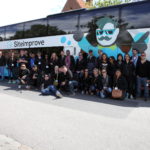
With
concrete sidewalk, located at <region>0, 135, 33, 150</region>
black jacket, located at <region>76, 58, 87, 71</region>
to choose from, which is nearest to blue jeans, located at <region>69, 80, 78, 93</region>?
black jacket, located at <region>76, 58, 87, 71</region>

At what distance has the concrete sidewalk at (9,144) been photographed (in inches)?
141

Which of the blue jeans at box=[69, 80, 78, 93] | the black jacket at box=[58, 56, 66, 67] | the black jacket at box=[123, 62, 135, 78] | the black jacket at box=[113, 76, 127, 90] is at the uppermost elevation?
the black jacket at box=[58, 56, 66, 67]

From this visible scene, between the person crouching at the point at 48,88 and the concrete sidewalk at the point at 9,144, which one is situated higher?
the person crouching at the point at 48,88

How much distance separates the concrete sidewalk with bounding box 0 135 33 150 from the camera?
3584 mm

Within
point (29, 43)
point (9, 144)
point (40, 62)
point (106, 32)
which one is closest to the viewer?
point (9, 144)

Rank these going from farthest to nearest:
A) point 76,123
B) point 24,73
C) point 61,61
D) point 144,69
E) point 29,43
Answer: point 29,43
point 24,73
point 61,61
point 144,69
point 76,123

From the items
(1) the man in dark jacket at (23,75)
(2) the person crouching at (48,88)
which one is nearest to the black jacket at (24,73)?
(1) the man in dark jacket at (23,75)

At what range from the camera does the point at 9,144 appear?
3.72 m

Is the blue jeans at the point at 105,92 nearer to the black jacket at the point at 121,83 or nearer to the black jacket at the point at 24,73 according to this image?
the black jacket at the point at 121,83

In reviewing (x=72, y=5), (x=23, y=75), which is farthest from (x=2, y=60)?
(x=72, y=5)

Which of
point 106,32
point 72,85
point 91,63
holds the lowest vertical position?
point 72,85

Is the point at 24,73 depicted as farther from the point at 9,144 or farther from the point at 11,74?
the point at 9,144

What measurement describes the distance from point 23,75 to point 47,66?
1306 mm

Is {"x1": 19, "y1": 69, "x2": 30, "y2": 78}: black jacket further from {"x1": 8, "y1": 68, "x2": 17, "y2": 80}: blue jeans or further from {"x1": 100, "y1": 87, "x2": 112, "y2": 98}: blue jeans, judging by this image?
{"x1": 100, "y1": 87, "x2": 112, "y2": 98}: blue jeans
